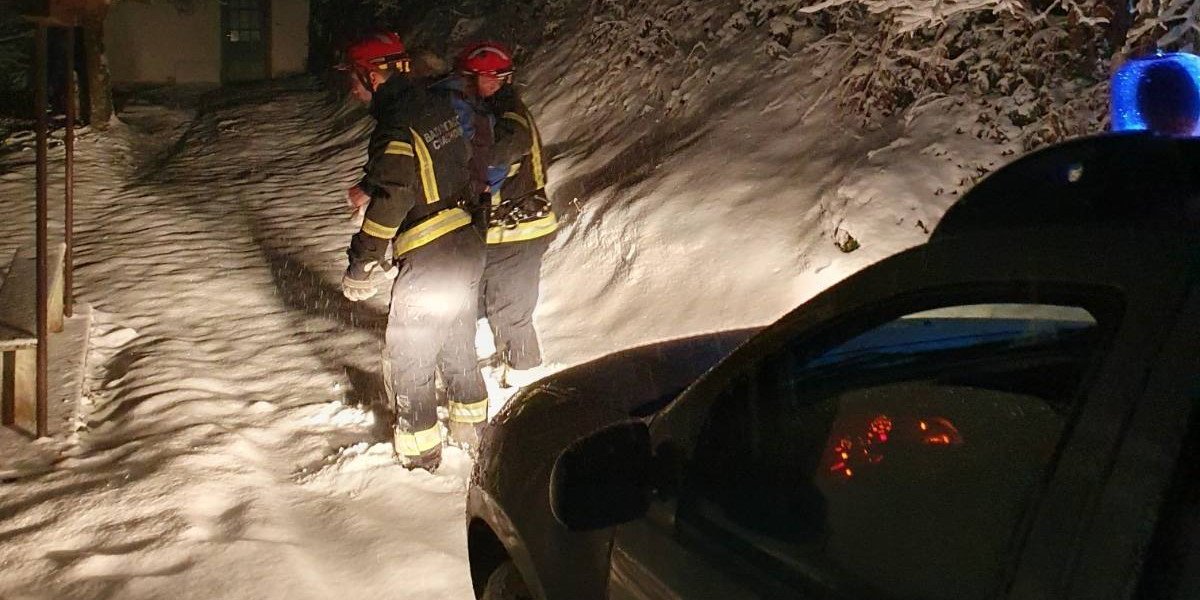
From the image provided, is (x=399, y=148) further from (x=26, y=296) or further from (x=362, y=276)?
(x=26, y=296)

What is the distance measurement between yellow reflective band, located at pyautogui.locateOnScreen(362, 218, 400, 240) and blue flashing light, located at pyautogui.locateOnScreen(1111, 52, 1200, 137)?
2.73 meters

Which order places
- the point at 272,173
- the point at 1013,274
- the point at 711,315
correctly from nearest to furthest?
the point at 1013,274
the point at 711,315
the point at 272,173

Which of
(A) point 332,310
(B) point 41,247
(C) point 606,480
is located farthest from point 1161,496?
(A) point 332,310

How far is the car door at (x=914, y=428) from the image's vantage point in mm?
1348

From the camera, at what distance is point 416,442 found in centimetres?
439

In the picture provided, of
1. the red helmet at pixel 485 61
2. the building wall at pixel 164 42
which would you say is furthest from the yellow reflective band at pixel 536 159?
the building wall at pixel 164 42

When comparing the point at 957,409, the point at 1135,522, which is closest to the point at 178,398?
the point at 957,409

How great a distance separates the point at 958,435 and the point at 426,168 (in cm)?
276

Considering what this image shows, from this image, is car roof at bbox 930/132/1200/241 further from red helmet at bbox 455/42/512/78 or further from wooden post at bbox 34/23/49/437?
wooden post at bbox 34/23/49/437

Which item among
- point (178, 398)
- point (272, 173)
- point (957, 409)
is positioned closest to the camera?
point (957, 409)

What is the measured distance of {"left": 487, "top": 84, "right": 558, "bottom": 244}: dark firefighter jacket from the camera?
15.5 ft

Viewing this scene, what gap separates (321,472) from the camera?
14.6 ft

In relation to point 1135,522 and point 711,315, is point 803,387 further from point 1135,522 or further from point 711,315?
point 711,315

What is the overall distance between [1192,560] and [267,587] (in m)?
3.07
